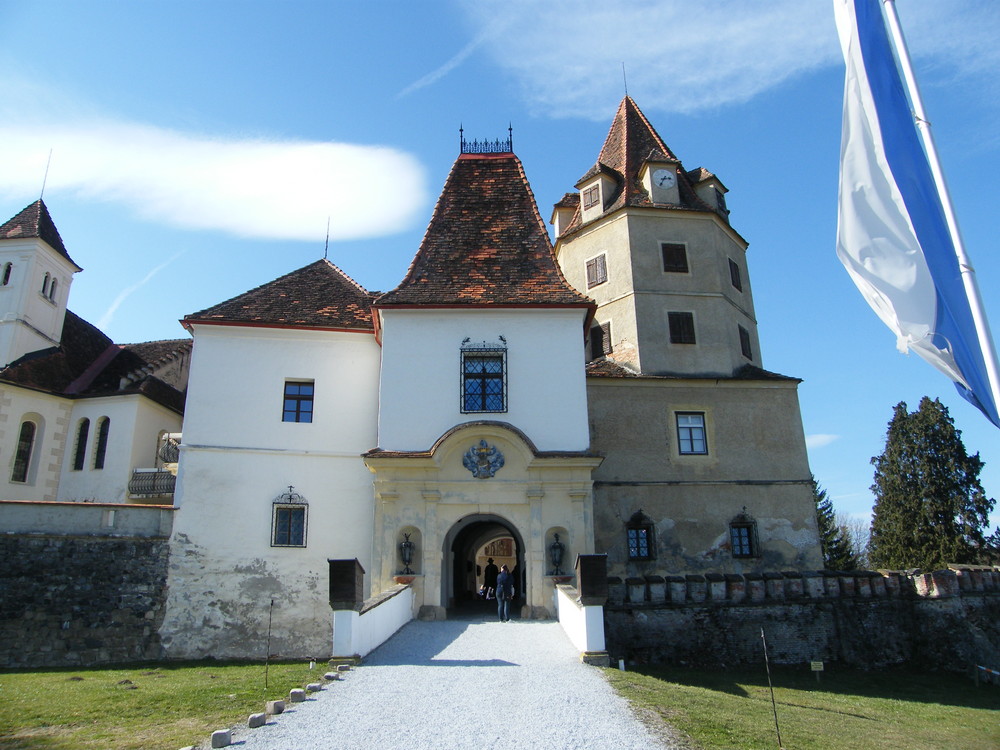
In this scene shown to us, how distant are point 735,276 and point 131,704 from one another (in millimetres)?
23952

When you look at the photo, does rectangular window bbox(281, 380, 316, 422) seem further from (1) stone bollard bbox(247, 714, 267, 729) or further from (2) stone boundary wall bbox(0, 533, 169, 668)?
(1) stone bollard bbox(247, 714, 267, 729)

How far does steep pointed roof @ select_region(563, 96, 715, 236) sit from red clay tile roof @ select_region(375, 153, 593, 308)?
Answer: 16.0 feet

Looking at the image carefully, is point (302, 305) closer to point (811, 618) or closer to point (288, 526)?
point (288, 526)

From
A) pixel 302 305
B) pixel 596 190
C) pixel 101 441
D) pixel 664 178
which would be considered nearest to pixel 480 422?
pixel 302 305

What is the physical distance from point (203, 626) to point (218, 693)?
301 inches

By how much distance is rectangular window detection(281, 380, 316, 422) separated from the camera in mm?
22359

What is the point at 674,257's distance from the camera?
27641 mm

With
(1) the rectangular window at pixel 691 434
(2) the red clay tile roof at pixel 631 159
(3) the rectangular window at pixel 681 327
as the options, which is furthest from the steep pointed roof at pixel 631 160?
(1) the rectangular window at pixel 691 434

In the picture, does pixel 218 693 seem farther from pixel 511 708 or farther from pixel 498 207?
pixel 498 207

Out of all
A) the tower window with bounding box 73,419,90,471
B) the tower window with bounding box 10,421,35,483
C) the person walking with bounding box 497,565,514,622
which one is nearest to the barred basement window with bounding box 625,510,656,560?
the person walking with bounding box 497,565,514,622

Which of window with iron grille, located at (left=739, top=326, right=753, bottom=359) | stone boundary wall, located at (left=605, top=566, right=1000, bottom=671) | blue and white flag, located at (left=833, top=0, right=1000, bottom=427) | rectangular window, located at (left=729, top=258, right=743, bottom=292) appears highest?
rectangular window, located at (left=729, top=258, right=743, bottom=292)

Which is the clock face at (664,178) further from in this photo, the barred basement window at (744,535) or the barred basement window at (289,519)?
the barred basement window at (289,519)

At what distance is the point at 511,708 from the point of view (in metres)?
10.1

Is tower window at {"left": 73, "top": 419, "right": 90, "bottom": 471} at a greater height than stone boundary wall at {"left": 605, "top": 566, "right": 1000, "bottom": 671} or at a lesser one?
greater
